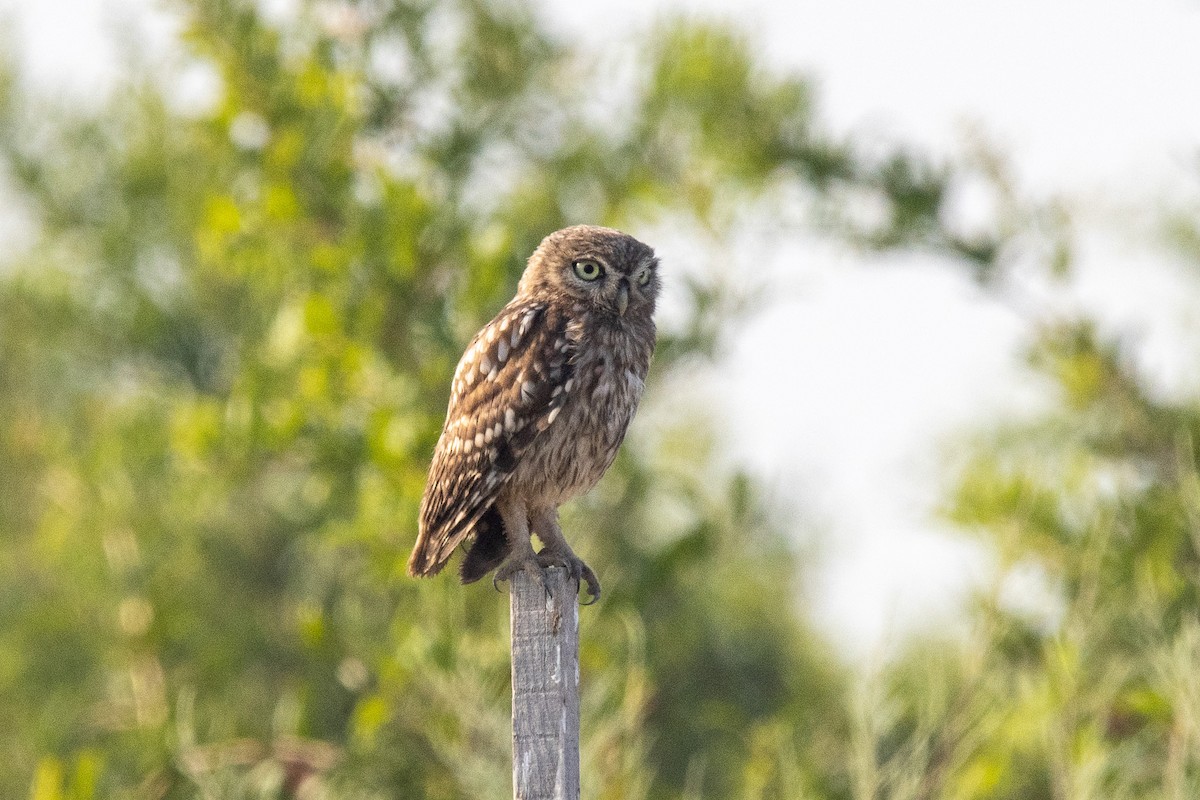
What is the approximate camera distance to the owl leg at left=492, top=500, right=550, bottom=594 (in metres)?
4.74

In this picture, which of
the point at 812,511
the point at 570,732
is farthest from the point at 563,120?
the point at 570,732

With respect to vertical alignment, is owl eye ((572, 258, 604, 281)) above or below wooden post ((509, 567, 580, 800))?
above

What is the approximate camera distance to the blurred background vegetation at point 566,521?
20.7 ft

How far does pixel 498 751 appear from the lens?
5.85 meters

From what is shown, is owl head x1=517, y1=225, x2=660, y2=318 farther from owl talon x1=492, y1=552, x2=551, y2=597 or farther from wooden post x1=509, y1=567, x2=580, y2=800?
wooden post x1=509, y1=567, x2=580, y2=800

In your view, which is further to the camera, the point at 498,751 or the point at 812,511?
the point at 812,511

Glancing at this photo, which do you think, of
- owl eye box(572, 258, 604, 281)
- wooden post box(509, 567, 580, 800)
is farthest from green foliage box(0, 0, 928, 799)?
wooden post box(509, 567, 580, 800)

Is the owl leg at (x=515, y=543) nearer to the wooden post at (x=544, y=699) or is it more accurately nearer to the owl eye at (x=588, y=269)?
the owl eye at (x=588, y=269)

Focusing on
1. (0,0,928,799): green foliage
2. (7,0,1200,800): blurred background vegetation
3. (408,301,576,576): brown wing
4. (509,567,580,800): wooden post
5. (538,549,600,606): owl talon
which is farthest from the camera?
(0,0,928,799): green foliage

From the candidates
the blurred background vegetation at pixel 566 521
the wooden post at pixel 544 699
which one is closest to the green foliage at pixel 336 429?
the blurred background vegetation at pixel 566 521

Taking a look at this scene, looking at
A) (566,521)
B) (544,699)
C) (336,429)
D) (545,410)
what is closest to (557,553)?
(545,410)

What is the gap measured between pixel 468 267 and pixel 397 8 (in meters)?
1.93

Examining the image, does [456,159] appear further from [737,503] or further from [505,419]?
[505,419]

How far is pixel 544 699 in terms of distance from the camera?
145 inches
